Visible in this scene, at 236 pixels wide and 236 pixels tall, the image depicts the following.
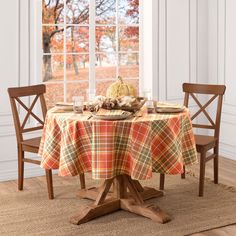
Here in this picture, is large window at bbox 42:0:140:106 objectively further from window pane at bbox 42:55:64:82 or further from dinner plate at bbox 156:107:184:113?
dinner plate at bbox 156:107:184:113

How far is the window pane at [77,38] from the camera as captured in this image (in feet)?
21.2

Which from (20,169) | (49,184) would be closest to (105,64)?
(20,169)

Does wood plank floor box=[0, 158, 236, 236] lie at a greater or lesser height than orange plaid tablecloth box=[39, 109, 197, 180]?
lesser

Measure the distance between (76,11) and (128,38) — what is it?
0.85 m

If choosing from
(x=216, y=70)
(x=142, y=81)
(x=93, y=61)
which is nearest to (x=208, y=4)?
(x=216, y=70)

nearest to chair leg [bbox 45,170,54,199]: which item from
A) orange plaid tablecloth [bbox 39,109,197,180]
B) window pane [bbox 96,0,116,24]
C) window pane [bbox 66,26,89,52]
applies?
orange plaid tablecloth [bbox 39,109,197,180]

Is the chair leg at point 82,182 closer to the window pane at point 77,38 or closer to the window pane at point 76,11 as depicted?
the window pane at point 77,38

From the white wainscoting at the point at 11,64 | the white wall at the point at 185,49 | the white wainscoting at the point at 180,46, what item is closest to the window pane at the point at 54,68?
the white wall at the point at 185,49

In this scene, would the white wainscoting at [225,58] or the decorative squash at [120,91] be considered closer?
the decorative squash at [120,91]

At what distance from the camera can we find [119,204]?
13.8 ft

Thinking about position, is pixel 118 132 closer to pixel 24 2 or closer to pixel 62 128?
pixel 62 128

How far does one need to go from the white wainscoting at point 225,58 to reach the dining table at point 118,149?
2.12 m

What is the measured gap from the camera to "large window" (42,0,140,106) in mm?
6332

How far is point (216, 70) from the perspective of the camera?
6.37m
